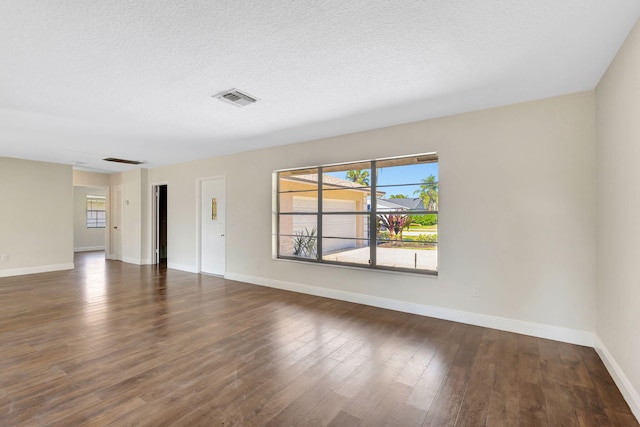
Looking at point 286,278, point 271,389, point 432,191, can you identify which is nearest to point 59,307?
point 286,278

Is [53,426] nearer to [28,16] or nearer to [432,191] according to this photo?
[28,16]

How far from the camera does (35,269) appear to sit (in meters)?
6.58

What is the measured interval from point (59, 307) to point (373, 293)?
4.31 m

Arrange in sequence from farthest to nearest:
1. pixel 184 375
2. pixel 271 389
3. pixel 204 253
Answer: pixel 204 253 < pixel 184 375 < pixel 271 389

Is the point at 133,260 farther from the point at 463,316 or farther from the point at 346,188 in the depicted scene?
the point at 463,316

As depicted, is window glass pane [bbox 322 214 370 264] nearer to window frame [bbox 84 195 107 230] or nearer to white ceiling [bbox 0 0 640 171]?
white ceiling [bbox 0 0 640 171]

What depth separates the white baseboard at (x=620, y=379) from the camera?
1925 millimetres

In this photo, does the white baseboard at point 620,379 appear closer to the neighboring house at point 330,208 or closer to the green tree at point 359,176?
the neighboring house at point 330,208

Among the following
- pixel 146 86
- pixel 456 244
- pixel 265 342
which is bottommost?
pixel 265 342

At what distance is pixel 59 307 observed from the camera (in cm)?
410

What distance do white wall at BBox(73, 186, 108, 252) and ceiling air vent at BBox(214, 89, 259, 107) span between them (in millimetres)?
9943

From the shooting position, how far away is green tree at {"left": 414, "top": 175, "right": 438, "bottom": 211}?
382 cm

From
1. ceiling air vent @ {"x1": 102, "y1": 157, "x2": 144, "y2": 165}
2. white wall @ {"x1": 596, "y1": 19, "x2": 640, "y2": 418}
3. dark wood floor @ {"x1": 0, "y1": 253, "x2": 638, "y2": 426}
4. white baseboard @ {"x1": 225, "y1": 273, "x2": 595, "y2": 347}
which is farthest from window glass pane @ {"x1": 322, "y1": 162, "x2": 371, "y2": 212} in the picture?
ceiling air vent @ {"x1": 102, "y1": 157, "x2": 144, "y2": 165}

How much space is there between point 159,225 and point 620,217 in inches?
348
